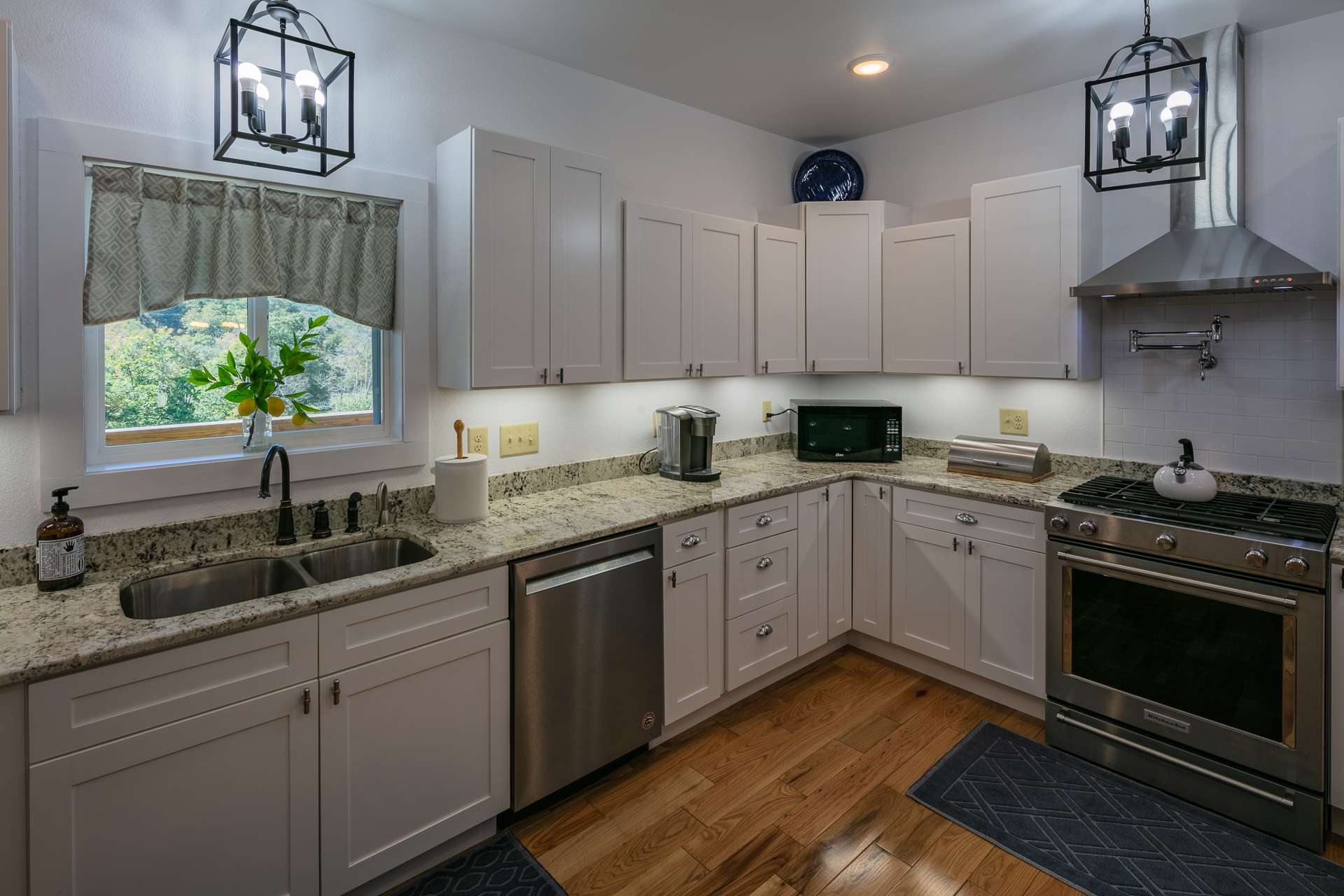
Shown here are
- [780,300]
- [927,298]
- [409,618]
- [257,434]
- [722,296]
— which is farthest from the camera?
[780,300]

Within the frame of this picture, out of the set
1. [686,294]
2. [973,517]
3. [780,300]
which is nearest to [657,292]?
[686,294]

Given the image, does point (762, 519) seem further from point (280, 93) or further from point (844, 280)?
point (280, 93)

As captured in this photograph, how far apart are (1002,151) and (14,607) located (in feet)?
13.1

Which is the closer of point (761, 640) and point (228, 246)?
point (228, 246)

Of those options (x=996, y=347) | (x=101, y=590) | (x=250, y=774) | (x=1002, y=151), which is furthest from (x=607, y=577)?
(x=1002, y=151)

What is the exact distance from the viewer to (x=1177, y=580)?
234 centimetres

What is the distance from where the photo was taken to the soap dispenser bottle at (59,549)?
1.77 meters

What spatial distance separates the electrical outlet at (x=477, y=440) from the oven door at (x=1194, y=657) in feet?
7.19

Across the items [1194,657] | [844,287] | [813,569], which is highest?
[844,287]

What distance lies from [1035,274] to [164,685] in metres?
3.29

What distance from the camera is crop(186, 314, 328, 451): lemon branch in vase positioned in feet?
6.88

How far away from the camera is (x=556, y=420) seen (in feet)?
9.73

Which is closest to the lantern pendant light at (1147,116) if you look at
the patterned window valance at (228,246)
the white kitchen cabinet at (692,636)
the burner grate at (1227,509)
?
the burner grate at (1227,509)

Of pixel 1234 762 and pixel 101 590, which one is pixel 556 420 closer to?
pixel 101 590
